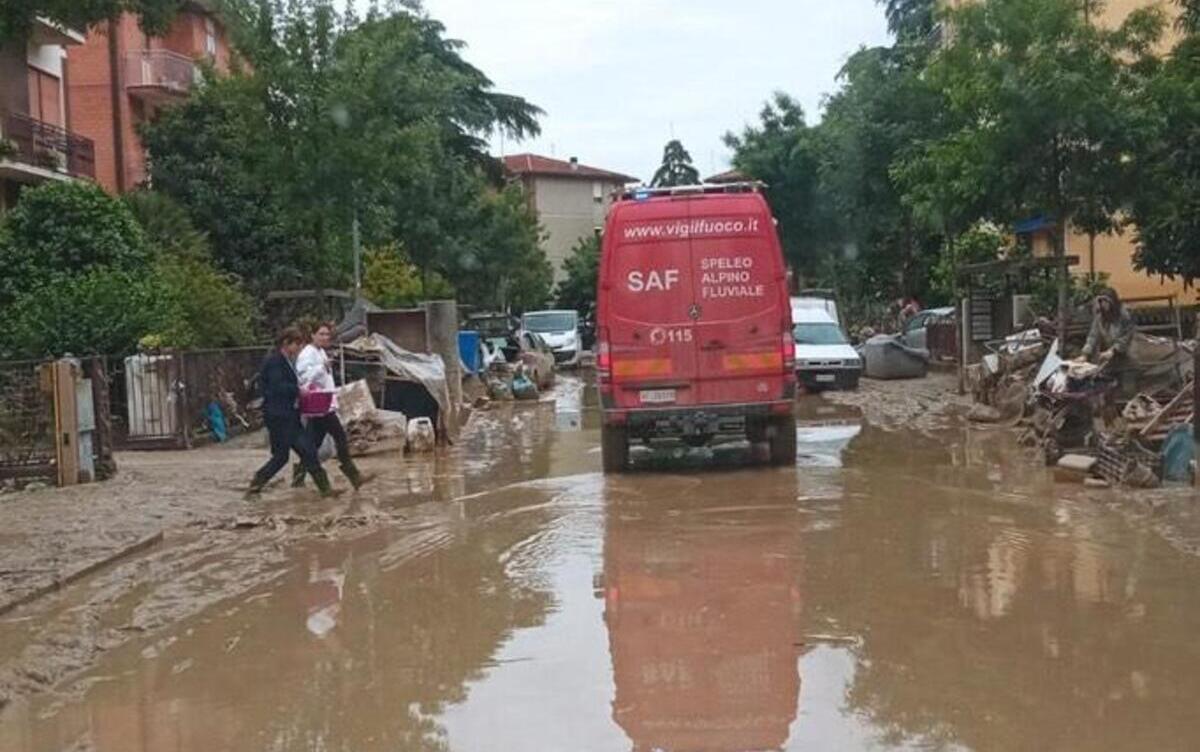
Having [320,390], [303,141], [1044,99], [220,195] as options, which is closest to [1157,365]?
[1044,99]

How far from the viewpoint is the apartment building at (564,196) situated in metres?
90.5

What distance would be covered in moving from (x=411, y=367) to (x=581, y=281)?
→ 56.8m

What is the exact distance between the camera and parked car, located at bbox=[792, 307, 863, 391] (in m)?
25.3

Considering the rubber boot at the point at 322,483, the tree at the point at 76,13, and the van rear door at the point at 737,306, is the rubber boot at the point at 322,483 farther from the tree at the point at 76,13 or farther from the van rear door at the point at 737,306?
the tree at the point at 76,13

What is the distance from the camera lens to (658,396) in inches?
538

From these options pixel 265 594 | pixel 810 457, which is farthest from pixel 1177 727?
pixel 810 457

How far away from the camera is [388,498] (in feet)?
42.7

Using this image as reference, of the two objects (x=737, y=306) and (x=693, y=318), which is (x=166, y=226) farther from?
(x=737, y=306)

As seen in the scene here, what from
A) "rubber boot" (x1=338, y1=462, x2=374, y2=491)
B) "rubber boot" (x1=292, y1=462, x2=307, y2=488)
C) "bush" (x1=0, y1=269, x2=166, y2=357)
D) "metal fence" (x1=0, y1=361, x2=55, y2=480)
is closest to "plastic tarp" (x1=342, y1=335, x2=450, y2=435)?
"bush" (x1=0, y1=269, x2=166, y2=357)

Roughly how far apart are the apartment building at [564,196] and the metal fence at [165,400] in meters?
70.8

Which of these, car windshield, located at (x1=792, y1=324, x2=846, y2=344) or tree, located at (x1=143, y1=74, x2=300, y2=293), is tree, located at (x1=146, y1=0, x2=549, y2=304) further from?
car windshield, located at (x1=792, y1=324, x2=846, y2=344)

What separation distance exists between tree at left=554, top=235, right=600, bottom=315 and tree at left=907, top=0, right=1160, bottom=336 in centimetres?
5416

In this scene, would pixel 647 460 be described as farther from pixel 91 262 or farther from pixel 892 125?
pixel 892 125

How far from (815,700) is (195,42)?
35995 mm
